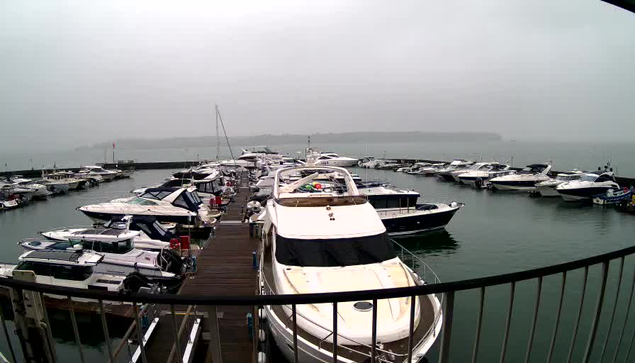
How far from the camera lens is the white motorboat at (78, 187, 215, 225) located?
21016mm

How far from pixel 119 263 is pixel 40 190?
103 ft

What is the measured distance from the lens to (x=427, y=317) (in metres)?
7.21

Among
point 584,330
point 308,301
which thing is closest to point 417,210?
point 584,330

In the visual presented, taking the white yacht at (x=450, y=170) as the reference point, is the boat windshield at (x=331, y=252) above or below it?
above

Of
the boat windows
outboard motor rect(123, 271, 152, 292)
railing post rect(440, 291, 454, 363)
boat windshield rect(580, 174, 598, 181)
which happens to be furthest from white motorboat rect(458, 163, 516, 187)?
railing post rect(440, 291, 454, 363)

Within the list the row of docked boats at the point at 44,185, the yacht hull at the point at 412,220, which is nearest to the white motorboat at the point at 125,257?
the yacht hull at the point at 412,220

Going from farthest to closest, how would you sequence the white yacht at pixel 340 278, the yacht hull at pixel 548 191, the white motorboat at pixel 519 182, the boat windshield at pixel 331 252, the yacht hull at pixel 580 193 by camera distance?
the white motorboat at pixel 519 182
the yacht hull at pixel 548 191
the yacht hull at pixel 580 193
the boat windshield at pixel 331 252
the white yacht at pixel 340 278

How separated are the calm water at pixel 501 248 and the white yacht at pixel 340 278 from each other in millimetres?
3263

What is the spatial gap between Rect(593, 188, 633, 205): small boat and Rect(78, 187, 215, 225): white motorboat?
32.5 meters

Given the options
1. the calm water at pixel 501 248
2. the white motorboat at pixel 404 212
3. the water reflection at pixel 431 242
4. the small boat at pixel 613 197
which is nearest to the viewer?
the calm water at pixel 501 248

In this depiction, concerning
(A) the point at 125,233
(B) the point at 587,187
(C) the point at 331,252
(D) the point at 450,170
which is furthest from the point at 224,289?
(D) the point at 450,170

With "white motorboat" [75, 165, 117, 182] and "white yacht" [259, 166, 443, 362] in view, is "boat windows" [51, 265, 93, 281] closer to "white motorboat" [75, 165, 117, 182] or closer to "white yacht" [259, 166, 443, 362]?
"white yacht" [259, 166, 443, 362]

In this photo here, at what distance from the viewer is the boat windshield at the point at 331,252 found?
26.9ft

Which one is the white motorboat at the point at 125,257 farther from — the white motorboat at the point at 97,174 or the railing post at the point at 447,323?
the white motorboat at the point at 97,174
